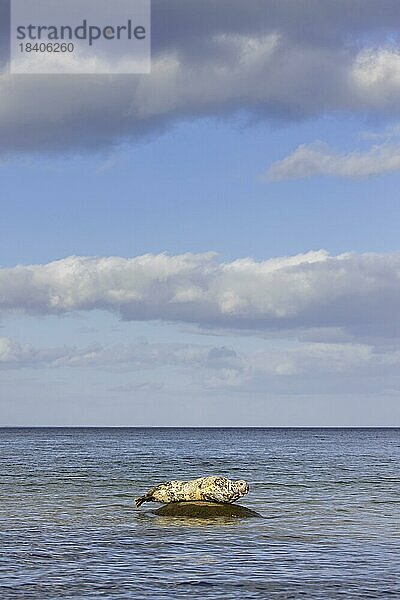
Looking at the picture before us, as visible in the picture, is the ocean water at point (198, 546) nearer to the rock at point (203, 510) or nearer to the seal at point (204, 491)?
the rock at point (203, 510)

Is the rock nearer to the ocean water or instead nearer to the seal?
the seal

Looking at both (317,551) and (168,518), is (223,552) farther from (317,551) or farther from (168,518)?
(168,518)

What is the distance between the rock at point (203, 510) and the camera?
38812 millimetres

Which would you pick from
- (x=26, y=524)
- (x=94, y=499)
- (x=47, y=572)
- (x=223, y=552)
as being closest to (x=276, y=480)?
(x=94, y=499)

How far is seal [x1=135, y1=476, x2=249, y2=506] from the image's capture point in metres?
39.6

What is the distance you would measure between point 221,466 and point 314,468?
929cm

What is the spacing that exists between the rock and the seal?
0.27m

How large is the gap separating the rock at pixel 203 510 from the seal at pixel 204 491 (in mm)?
271

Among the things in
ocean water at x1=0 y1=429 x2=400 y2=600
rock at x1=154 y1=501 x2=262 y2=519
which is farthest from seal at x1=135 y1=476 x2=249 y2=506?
ocean water at x1=0 y1=429 x2=400 y2=600

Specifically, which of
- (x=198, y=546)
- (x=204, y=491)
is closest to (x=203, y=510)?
(x=204, y=491)

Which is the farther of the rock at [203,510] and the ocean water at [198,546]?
the rock at [203,510]

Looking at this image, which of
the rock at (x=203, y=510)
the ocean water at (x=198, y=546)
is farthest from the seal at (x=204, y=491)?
the ocean water at (x=198, y=546)

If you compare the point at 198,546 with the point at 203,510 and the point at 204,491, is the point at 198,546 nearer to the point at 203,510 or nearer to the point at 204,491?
the point at 203,510

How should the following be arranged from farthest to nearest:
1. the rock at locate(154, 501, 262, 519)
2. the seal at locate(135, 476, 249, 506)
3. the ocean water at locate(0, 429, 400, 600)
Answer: the seal at locate(135, 476, 249, 506), the rock at locate(154, 501, 262, 519), the ocean water at locate(0, 429, 400, 600)
